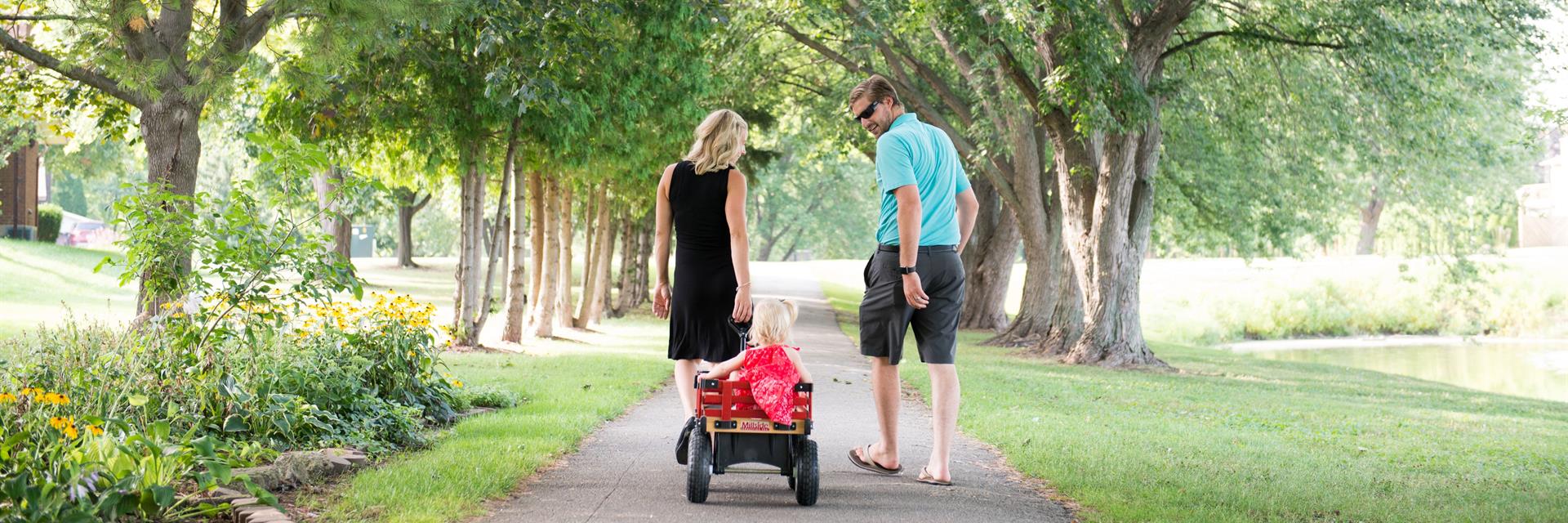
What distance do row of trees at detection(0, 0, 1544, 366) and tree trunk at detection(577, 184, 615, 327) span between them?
0.11m

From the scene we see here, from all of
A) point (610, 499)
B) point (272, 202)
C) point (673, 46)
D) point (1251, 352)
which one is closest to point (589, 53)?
point (673, 46)

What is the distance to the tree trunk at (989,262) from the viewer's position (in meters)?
27.3

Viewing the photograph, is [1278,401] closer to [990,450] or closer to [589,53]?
[990,450]

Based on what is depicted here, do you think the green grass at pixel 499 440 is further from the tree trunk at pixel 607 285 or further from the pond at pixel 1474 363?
the pond at pixel 1474 363

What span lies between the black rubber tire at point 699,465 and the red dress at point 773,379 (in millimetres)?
313

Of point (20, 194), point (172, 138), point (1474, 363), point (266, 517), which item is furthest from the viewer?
point (20, 194)

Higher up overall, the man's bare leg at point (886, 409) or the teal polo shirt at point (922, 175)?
the teal polo shirt at point (922, 175)

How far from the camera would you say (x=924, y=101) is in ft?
75.1

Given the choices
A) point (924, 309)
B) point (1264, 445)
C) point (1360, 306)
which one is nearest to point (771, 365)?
point (924, 309)

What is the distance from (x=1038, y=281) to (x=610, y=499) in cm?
1894

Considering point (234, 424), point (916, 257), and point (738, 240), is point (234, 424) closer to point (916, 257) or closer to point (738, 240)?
point (738, 240)

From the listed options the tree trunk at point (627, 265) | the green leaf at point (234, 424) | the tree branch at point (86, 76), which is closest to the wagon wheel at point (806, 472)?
the green leaf at point (234, 424)

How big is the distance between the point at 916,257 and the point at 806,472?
1.19m

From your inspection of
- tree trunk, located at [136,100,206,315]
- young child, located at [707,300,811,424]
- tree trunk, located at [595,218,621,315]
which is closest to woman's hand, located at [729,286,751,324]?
young child, located at [707,300,811,424]
